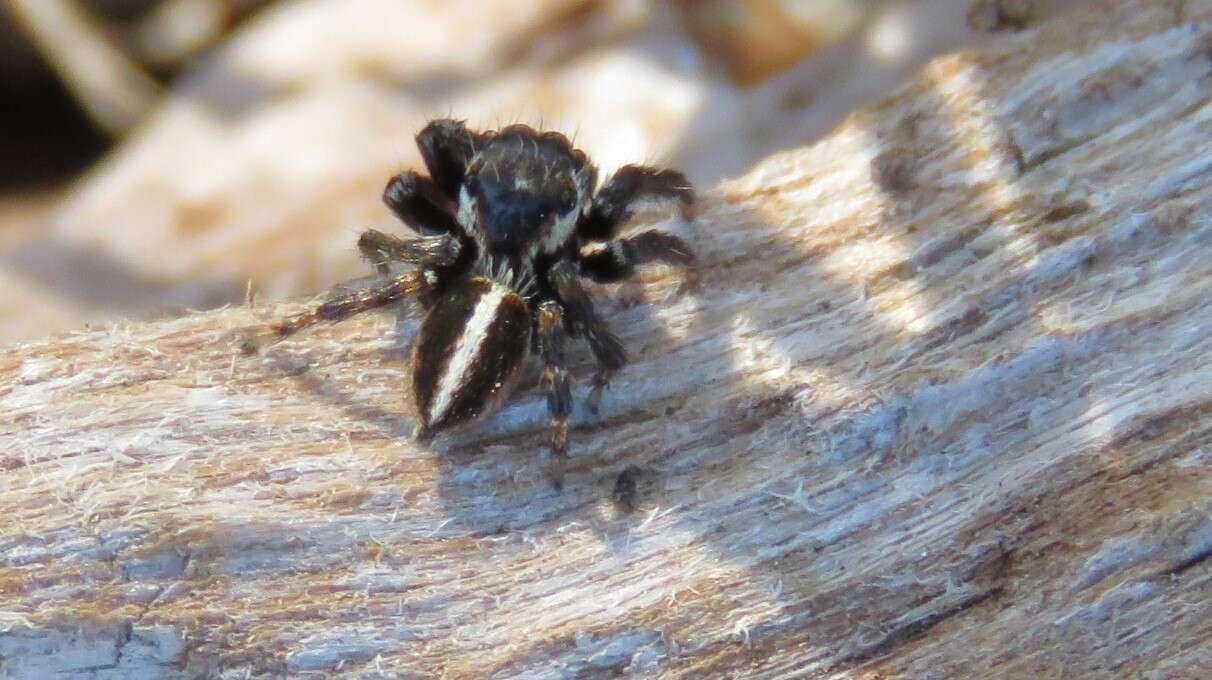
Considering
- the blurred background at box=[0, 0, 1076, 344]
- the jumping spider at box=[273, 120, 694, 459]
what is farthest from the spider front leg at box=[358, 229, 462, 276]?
the blurred background at box=[0, 0, 1076, 344]

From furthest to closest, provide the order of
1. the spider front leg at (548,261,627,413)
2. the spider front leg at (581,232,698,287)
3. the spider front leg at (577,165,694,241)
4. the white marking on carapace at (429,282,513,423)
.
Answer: the spider front leg at (577,165,694,241), the spider front leg at (581,232,698,287), the spider front leg at (548,261,627,413), the white marking on carapace at (429,282,513,423)

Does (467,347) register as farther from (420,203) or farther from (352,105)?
(352,105)

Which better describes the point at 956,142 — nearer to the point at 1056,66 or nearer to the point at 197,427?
the point at 1056,66

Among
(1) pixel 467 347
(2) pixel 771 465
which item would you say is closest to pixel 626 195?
(1) pixel 467 347

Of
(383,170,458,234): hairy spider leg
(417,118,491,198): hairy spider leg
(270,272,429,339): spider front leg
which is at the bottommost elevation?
(270,272,429,339): spider front leg

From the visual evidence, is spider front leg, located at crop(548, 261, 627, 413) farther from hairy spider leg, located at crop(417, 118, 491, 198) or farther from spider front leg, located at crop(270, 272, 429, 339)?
hairy spider leg, located at crop(417, 118, 491, 198)

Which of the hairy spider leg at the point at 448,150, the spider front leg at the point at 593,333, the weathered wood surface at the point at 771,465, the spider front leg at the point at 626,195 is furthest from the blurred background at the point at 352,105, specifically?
the spider front leg at the point at 593,333
